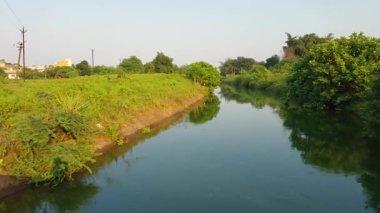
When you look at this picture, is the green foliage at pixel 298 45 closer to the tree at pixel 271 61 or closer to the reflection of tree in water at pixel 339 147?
the tree at pixel 271 61

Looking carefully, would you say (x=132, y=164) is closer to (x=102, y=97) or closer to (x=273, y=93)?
(x=102, y=97)

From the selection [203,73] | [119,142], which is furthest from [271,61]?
[119,142]

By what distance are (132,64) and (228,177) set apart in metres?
56.4

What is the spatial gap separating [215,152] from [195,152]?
0.91 metres

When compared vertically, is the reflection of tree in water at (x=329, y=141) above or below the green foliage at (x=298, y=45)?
below

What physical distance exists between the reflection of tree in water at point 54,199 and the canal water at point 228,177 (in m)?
0.03

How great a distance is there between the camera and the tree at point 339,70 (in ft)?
85.9

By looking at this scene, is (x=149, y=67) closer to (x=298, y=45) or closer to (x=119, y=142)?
(x=298, y=45)

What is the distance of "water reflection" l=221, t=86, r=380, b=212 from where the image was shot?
1365 centimetres

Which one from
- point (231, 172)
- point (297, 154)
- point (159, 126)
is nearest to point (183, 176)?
point (231, 172)

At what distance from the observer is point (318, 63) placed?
28078 mm

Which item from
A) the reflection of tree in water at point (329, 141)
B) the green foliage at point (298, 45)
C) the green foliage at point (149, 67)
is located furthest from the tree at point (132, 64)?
the reflection of tree in water at point (329, 141)

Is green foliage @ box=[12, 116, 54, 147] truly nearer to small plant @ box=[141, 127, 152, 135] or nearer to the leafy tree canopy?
small plant @ box=[141, 127, 152, 135]

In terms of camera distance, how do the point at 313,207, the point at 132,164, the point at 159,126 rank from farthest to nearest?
1. the point at 159,126
2. the point at 132,164
3. the point at 313,207
